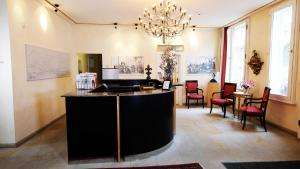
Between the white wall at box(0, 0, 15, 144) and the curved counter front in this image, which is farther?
the white wall at box(0, 0, 15, 144)

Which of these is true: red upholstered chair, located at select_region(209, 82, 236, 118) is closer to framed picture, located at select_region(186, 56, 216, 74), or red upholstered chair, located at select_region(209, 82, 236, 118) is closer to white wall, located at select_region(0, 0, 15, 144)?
framed picture, located at select_region(186, 56, 216, 74)

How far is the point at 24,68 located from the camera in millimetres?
4027

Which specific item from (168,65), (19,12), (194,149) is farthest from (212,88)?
(19,12)

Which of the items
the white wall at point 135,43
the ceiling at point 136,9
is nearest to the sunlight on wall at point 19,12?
the ceiling at point 136,9

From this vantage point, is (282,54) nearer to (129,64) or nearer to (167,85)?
(167,85)

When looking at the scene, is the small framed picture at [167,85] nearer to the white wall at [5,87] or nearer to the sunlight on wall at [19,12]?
the white wall at [5,87]

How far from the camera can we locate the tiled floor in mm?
3145

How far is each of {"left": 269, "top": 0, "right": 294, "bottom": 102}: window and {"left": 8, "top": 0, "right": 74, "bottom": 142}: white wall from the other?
573 cm

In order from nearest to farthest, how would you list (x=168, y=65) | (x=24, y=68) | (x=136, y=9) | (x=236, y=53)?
(x=24, y=68), (x=168, y=65), (x=136, y=9), (x=236, y=53)

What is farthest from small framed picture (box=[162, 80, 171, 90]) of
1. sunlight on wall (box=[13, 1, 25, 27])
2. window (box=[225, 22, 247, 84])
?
window (box=[225, 22, 247, 84])

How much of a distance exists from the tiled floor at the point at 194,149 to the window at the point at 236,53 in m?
2.35

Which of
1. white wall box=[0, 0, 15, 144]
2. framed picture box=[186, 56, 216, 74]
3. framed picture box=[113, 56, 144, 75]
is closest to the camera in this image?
white wall box=[0, 0, 15, 144]

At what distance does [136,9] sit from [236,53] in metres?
3.85

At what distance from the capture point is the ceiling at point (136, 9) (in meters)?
4.93
